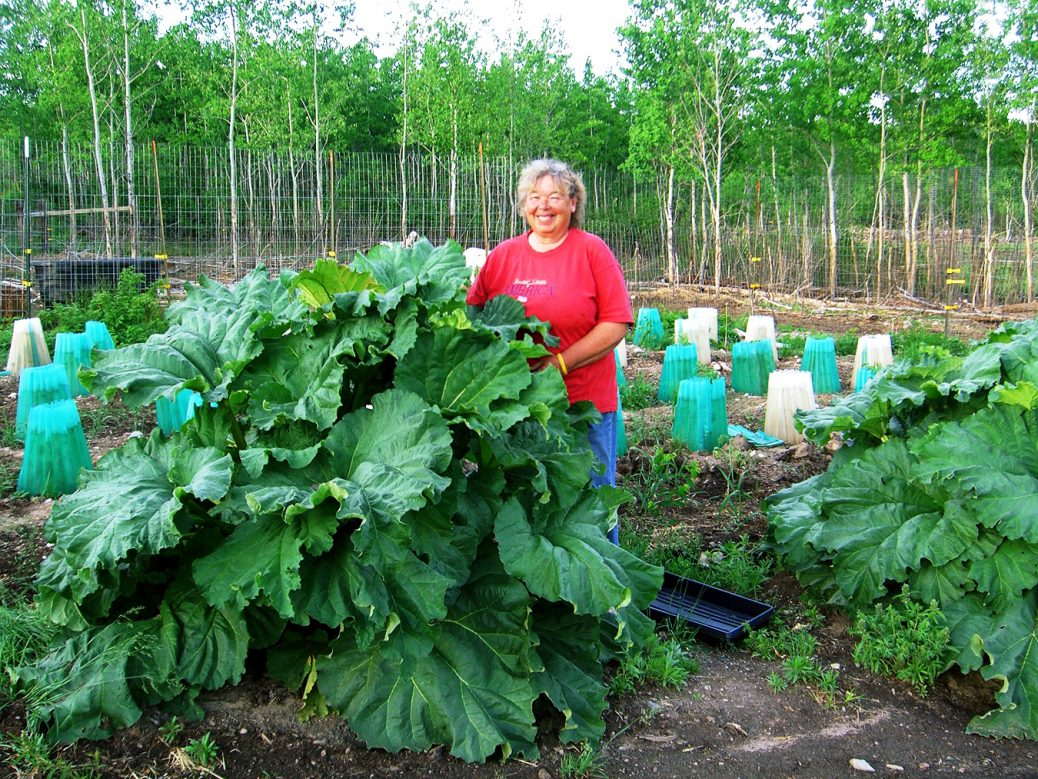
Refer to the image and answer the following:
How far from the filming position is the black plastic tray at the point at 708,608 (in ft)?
12.1

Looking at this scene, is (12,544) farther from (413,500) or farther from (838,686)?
(838,686)

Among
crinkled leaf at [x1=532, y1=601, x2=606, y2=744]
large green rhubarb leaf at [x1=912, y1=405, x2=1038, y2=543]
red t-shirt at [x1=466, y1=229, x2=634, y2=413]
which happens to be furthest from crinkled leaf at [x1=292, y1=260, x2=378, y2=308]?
large green rhubarb leaf at [x1=912, y1=405, x2=1038, y2=543]

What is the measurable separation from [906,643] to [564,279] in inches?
73.4

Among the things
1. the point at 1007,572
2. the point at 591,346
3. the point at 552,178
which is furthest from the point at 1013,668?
the point at 552,178

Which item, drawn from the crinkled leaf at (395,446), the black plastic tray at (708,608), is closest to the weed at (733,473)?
the black plastic tray at (708,608)

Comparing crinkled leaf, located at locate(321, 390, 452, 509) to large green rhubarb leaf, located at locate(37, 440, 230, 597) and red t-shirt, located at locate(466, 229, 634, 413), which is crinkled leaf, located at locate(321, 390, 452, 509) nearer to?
large green rhubarb leaf, located at locate(37, 440, 230, 597)

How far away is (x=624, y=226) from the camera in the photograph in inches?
727

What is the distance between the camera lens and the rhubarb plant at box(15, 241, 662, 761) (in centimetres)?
255

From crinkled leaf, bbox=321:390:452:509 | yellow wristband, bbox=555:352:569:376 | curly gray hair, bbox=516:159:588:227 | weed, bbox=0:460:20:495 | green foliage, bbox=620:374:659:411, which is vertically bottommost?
weed, bbox=0:460:20:495

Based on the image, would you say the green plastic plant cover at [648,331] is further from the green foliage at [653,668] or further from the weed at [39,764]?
the weed at [39,764]

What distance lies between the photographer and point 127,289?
38.1 ft

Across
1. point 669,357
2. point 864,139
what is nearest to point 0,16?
point 864,139

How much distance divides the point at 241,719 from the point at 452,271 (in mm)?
1623

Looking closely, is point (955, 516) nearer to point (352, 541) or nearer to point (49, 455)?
point (352, 541)
